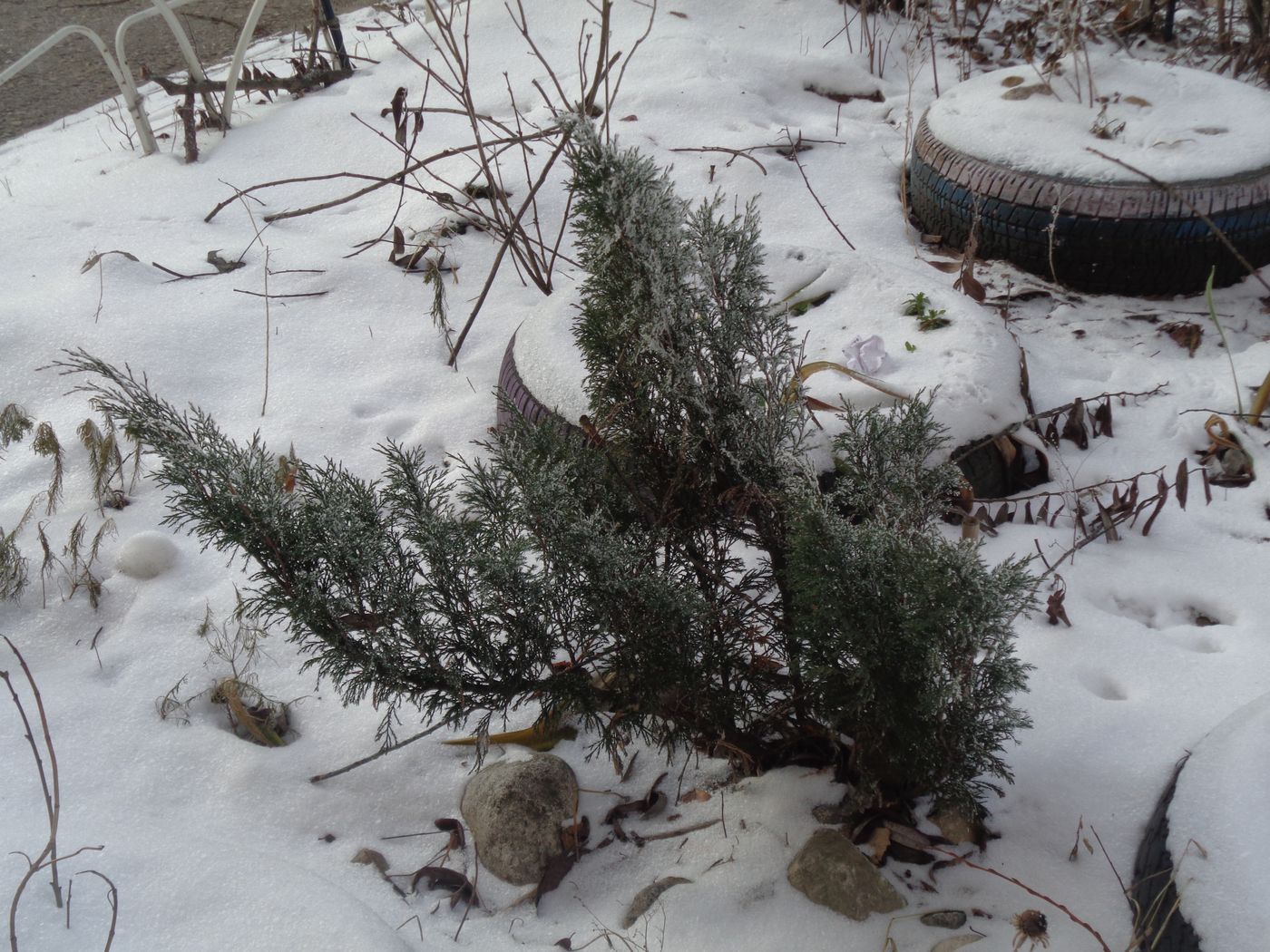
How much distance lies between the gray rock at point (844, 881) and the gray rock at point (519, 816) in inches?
17.3

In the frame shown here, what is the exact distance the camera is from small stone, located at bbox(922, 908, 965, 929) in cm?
146

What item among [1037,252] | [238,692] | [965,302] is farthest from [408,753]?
[1037,252]

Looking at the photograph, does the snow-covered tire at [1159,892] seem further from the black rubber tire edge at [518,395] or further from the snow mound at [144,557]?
the snow mound at [144,557]

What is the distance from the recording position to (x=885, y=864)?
5.12 ft

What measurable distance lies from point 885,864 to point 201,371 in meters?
2.70

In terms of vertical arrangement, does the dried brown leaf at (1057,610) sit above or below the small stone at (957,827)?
below

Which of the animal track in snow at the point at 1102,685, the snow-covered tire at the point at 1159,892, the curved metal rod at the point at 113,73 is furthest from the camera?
the curved metal rod at the point at 113,73

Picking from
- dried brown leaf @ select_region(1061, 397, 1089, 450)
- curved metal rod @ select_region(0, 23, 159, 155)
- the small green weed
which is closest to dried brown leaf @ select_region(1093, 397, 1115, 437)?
dried brown leaf @ select_region(1061, 397, 1089, 450)

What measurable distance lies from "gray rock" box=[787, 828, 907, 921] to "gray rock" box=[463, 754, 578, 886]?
439 millimetres

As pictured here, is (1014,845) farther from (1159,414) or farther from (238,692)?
(1159,414)

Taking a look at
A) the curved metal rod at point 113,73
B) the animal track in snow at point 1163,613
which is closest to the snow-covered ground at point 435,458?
the animal track in snow at point 1163,613

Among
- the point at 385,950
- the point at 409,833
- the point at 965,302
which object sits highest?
the point at 965,302

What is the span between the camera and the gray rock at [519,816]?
5.53 feet

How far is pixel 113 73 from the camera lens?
14.4ft
